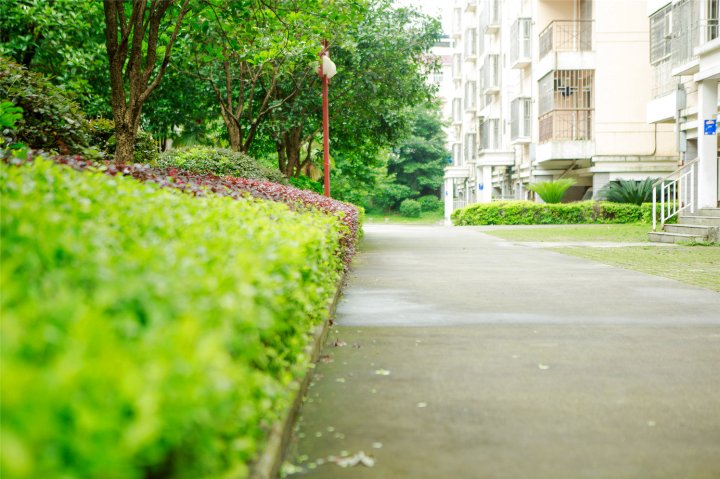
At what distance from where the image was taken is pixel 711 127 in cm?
1981

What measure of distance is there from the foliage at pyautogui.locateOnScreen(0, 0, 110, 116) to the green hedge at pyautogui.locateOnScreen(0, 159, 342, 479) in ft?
50.8

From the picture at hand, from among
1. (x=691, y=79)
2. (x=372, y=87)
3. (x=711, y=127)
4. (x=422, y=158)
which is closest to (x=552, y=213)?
(x=691, y=79)

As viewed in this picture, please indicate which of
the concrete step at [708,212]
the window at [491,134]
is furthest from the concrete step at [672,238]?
the window at [491,134]

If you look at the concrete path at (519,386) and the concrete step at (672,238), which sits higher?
the concrete step at (672,238)

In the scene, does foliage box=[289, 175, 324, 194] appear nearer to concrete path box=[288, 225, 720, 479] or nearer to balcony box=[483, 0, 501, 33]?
concrete path box=[288, 225, 720, 479]

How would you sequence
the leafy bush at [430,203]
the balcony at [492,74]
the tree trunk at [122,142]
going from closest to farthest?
1. the tree trunk at [122,142]
2. the balcony at [492,74]
3. the leafy bush at [430,203]

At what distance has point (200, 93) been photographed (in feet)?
84.3

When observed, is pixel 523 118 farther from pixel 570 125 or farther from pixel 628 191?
pixel 628 191

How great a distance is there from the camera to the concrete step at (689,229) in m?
18.8

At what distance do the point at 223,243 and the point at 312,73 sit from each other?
21.7 m

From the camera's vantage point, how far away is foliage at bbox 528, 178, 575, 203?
34.4 meters

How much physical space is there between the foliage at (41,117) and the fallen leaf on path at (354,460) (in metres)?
8.25

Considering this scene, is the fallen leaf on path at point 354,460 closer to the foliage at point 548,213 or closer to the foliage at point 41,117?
the foliage at point 41,117

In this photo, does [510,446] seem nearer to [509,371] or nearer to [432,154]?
[509,371]
